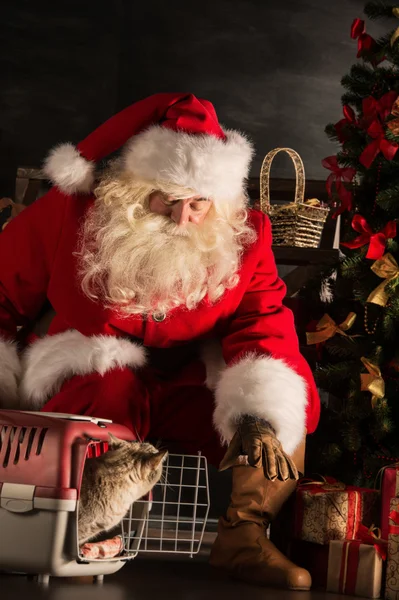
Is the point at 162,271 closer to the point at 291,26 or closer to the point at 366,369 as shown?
the point at 366,369

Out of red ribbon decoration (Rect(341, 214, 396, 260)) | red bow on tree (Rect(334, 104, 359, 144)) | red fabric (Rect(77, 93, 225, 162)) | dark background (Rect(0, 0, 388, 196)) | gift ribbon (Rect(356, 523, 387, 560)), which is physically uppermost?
dark background (Rect(0, 0, 388, 196))

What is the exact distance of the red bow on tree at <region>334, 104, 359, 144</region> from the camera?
8.93 ft

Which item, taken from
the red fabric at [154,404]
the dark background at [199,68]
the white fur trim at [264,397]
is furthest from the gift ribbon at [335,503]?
the dark background at [199,68]

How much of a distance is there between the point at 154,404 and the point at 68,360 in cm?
28

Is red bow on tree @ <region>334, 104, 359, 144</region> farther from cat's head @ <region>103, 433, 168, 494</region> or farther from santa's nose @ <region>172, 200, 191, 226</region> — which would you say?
cat's head @ <region>103, 433, 168, 494</region>

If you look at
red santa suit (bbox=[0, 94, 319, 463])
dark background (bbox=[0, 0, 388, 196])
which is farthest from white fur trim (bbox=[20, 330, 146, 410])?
dark background (bbox=[0, 0, 388, 196])

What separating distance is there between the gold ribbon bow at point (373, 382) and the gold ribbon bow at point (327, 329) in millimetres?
180

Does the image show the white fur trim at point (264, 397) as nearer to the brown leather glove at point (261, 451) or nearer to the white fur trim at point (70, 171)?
the brown leather glove at point (261, 451)

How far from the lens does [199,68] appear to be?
161 inches

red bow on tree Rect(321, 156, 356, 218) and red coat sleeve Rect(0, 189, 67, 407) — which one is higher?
red bow on tree Rect(321, 156, 356, 218)

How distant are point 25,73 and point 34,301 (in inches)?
76.1

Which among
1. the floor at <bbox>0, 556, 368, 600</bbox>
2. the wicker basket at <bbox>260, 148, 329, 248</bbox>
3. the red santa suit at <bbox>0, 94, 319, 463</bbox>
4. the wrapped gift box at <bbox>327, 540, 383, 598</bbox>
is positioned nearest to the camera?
the floor at <bbox>0, 556, 368, 600</bbox>

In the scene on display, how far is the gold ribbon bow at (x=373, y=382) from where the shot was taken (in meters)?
2.51

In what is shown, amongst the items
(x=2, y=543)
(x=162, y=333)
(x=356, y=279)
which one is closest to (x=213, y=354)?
(x=162, y=333)
